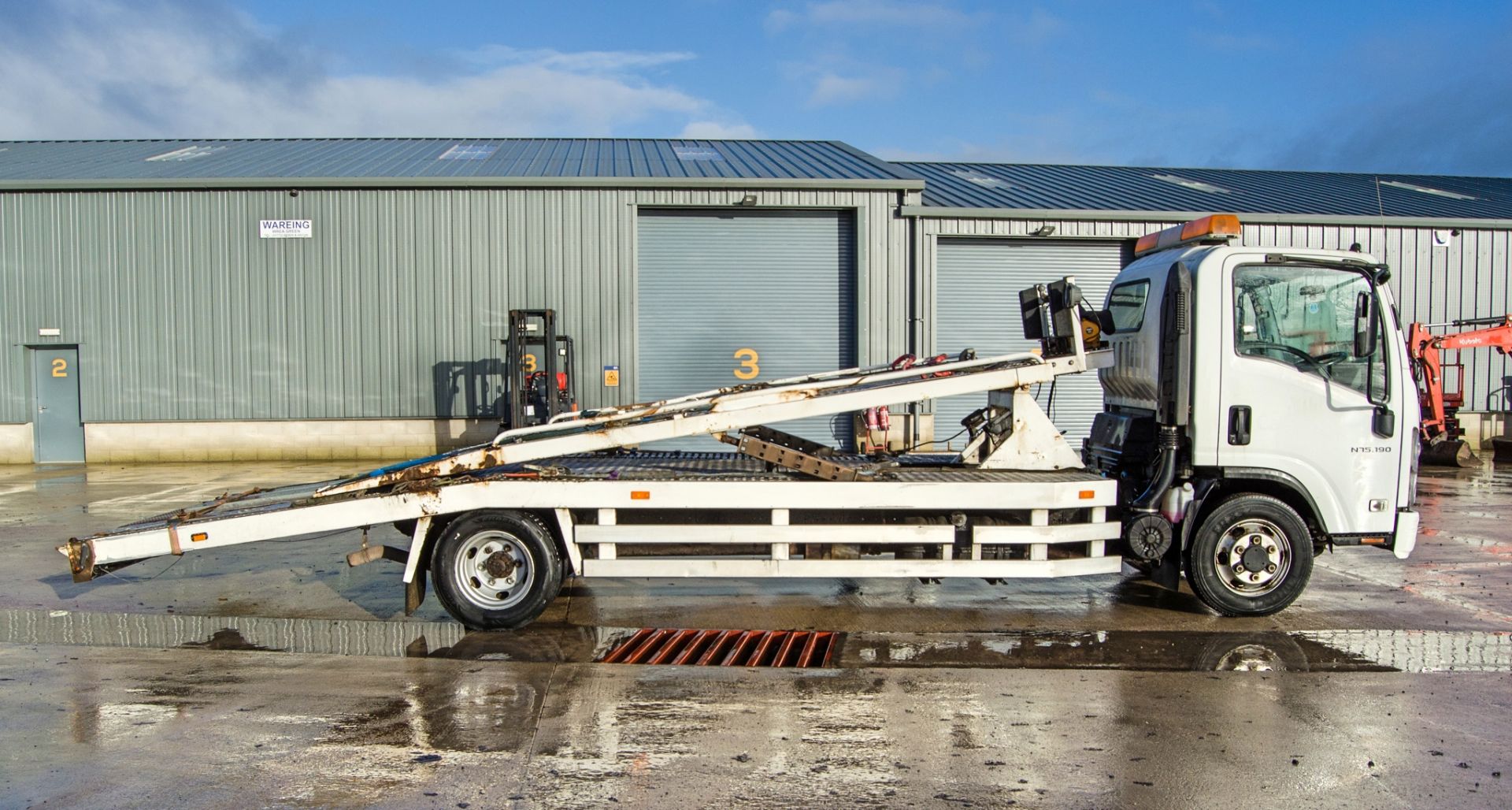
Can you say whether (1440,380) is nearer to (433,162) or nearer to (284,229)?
(433,162)

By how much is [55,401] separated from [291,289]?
16.7 ft

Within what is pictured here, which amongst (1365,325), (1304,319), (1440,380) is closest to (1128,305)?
(1304,319)

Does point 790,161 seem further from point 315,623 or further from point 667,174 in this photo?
point 315,623

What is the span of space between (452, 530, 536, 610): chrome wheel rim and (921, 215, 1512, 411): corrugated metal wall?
61.8 ft

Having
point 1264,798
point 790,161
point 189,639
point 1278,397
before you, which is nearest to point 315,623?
point 189,639

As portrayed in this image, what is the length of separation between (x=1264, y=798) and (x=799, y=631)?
125 inches

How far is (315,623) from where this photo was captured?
6867mm

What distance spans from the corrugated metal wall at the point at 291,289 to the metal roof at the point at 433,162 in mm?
564

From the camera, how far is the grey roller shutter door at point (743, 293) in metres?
19.2

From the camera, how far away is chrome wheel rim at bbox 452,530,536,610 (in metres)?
6.46

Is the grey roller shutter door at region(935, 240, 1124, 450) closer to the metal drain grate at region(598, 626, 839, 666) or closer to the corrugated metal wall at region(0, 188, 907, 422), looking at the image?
the corrugated metal wall at region(0, 188, 907, 422)

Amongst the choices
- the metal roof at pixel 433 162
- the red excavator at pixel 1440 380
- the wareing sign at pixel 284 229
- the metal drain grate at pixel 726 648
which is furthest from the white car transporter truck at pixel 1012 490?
the red excavator at pixel 1440 380

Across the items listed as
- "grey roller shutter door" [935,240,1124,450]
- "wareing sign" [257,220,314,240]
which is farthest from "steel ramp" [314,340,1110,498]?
"wareing sign" [257,220,314,240]

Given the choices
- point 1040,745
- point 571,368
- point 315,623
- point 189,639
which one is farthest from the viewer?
point 571,368
